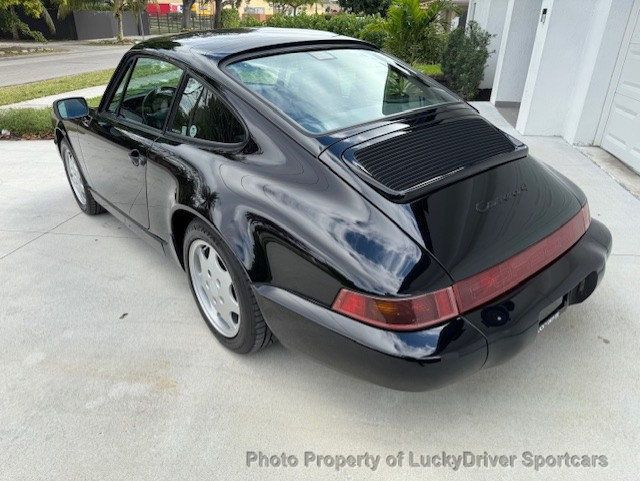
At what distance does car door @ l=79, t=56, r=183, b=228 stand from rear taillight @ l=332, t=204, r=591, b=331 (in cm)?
169

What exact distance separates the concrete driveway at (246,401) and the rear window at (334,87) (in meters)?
1.26

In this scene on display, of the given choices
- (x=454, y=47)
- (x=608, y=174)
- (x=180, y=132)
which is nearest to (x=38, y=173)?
(x=180, y=132)

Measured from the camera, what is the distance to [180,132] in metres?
2.61

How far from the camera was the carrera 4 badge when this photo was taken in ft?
6.38

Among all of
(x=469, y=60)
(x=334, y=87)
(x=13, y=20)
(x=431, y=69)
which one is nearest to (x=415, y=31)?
(x=431, y=69)

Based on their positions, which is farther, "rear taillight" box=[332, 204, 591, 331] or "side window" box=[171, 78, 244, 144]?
"side window" box=[171, 78, 244, 144]

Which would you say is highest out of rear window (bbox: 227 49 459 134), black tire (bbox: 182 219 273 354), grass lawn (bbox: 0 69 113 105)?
rear window (bbox: 227 49 459 134)

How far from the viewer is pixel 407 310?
5.56ft

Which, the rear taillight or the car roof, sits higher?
the car roof

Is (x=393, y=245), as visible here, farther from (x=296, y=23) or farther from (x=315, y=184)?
(x=296, y=23)

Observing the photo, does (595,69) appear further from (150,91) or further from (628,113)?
(150,91)

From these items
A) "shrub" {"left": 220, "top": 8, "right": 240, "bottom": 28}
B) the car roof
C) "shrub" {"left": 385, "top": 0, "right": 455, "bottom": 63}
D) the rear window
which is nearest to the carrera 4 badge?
the rear window

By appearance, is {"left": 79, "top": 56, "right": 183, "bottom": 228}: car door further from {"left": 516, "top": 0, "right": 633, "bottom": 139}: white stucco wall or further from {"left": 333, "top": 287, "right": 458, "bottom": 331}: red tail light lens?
{"left": 516, "top": 0, "right": 633, "bottom": 139}: white stucco wall

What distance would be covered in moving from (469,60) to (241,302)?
26.6 ft
